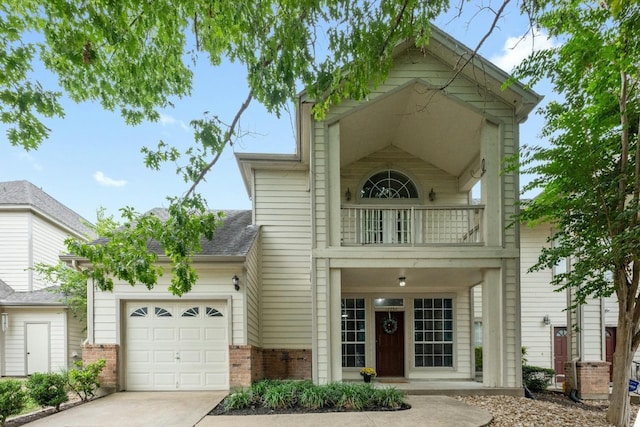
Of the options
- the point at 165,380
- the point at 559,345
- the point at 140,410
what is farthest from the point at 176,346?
the point at 559,345

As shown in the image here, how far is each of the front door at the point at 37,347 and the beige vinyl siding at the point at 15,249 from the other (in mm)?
2282

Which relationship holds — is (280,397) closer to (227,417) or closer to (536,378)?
(227,417)

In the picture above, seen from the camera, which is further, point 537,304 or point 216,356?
point 537,304

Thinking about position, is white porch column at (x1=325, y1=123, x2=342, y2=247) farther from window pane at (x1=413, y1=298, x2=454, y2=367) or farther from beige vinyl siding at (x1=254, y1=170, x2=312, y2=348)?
window pane at (x1=413, y1=298, x2=454, y2=367)

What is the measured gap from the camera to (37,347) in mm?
12711

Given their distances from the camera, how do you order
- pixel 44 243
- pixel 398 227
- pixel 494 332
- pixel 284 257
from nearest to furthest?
pixel 494 332
pixel 398 227
pixel 284 257
pixel 44 243

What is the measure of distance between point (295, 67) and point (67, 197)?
21278mm

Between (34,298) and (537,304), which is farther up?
(34,298)

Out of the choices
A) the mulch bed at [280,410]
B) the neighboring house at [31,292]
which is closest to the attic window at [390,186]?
the mulch bed at [280,410]

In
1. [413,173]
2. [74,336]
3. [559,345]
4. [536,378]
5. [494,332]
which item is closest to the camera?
[494,332]

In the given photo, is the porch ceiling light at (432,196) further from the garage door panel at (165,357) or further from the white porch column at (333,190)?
the garage door panel at (165,357)

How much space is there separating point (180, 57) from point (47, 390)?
19.9ft

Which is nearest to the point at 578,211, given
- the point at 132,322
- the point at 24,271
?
the point at 132,322

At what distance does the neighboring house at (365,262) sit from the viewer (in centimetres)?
773
